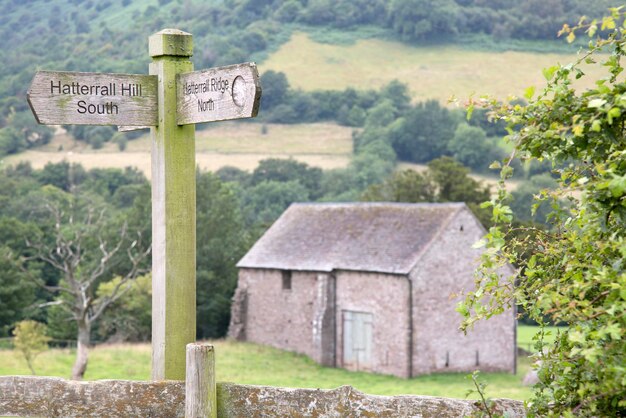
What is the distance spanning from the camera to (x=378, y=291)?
3812 cm

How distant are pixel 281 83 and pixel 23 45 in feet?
161

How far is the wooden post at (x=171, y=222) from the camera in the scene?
6.21 meters

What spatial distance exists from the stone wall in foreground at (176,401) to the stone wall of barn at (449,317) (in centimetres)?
3168

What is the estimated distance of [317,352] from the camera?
3975 cm

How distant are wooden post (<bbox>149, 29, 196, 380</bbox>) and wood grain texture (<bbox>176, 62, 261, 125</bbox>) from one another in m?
0.10

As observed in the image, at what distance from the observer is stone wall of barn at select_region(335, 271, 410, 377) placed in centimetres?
3719

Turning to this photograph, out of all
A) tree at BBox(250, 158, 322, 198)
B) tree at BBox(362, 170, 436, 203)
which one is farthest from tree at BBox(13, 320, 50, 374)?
tree at BBox(250, 158, 322, 198)

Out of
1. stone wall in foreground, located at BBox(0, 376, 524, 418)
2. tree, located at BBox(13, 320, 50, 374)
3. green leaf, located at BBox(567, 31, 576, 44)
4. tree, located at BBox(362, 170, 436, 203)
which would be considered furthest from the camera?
tree, located at BBox(362, 170, 436, 203)

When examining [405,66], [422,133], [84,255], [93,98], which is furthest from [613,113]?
[405,66]

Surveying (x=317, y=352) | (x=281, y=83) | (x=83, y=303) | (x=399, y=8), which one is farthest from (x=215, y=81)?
(x=399, y=8)

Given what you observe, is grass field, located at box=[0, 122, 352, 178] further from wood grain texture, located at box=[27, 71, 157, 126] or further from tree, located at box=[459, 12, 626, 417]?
tree, located at box=[459, 12, 626, 417]

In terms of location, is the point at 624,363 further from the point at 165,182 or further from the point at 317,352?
the point at 317,352

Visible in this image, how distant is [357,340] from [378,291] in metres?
2.23

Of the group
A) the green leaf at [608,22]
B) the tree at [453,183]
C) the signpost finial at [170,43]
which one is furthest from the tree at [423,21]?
the green leaf at [608,22]
